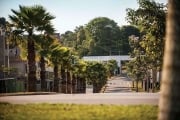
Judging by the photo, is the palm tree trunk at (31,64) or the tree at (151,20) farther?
the palm tree trunk at (31,64)

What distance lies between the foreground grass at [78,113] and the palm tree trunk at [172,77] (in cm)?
562

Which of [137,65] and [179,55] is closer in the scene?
[179,55]

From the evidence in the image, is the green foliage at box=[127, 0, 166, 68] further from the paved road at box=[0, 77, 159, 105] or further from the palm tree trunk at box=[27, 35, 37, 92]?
the palm tree trunk at box=[27, 35, 37, 92]

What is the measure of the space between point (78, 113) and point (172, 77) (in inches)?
283

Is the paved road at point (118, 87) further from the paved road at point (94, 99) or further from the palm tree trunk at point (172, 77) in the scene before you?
the palm tree trunk at point (172, 77)

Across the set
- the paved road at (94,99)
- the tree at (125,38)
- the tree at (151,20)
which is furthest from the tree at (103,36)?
the paved road at (94,99)

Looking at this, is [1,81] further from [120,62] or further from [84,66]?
[120,62]

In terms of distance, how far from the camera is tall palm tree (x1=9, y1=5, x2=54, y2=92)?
3075 cm

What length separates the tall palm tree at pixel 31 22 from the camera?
3075 centimetres

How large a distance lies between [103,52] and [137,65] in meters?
70.6

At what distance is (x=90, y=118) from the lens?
1182 cm

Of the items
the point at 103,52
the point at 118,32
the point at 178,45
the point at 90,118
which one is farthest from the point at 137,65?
the point at 103,52

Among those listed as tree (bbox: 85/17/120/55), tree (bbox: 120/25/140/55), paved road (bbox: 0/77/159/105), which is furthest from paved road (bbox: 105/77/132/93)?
paved road (bbox: 0/77/159/105)

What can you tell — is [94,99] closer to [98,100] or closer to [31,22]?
[98,100]
